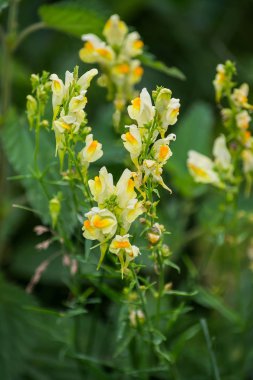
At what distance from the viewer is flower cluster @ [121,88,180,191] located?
0.94 m

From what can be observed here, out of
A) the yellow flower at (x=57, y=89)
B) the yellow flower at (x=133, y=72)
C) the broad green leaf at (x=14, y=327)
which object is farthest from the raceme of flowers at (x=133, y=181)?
the broad green leaf at (x=14, y=327)

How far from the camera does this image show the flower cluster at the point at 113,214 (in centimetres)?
92

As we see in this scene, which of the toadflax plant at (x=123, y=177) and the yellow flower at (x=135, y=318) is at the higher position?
the toadflax plant at (x=123, y=177)

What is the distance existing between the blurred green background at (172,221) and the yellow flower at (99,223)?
0.25 m

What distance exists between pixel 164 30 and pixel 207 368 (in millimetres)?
1388

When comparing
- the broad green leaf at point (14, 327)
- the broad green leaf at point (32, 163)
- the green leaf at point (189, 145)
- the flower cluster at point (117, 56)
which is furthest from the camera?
the green leaf at point (189, 145)

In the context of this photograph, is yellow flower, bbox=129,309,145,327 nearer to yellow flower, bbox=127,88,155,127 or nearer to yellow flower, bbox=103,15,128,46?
yellow flower, bbox=127,88,155,127

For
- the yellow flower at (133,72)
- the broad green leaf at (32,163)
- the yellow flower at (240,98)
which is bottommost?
the broad green leaf at (32,163)

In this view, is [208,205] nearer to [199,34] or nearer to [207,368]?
[207,368]

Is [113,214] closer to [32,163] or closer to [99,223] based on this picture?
[99,223]

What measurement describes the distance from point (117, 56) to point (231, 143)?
0.31 meters

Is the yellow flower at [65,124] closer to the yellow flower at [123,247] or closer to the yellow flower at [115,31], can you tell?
the yellow flower at [123,247]

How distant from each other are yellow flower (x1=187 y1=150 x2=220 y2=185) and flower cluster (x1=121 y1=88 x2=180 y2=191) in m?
0.34

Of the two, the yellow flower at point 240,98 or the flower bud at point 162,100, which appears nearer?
the flower bud at point 162,100
